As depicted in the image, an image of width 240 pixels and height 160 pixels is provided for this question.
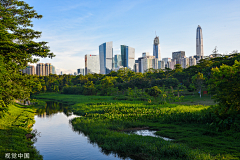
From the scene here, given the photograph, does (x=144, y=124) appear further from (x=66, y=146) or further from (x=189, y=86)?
(x=189, y=86)

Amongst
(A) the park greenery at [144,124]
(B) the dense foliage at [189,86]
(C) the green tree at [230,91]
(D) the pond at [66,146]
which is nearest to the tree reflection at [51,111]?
(B) the dense foliage at [189,86]

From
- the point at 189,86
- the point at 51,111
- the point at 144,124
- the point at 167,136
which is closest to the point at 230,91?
the point at 167,136

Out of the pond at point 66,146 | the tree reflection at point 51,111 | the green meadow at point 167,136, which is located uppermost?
the green meadow at point 167,136

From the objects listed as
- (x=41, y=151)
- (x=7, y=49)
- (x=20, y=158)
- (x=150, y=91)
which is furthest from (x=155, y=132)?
(x=150, y=91)

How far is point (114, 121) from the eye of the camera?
2445 centimetres

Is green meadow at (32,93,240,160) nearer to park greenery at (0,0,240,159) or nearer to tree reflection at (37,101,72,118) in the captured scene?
park greenery at (0,0,240,159)

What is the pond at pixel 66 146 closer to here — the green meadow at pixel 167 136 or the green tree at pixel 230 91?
the green meadow at pixel 167 136

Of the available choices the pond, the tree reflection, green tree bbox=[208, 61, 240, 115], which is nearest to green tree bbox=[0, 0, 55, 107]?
the pond

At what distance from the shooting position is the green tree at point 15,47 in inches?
744

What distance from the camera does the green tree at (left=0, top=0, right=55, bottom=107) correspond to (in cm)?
1891

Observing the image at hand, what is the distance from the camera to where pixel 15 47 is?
19062 mm

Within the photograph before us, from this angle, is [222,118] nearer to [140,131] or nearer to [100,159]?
[140,131]

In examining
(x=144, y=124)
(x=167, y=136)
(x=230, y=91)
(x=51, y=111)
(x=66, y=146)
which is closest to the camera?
(x=66, y=146)

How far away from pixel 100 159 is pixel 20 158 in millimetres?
5270
